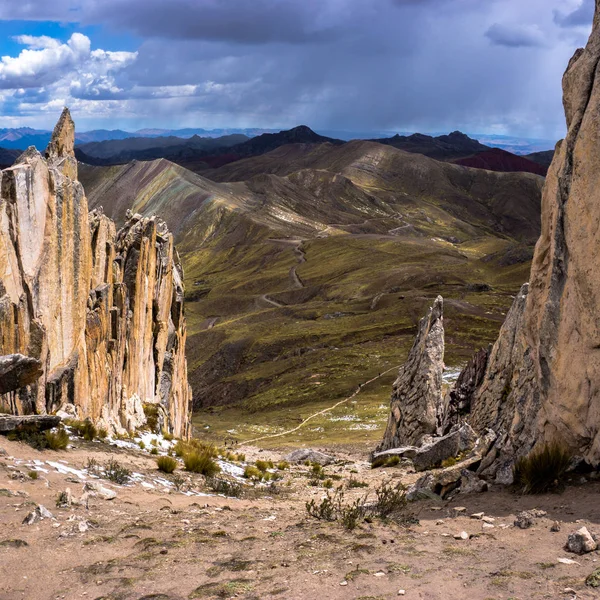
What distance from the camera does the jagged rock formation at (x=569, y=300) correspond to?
521 inches

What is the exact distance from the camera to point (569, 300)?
550 inches

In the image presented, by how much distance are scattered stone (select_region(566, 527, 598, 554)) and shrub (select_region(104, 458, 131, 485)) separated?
37.8 ft

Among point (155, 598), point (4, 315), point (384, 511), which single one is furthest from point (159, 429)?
point (155, 598)

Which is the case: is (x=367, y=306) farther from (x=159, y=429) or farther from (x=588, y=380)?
(x=588, y=380)

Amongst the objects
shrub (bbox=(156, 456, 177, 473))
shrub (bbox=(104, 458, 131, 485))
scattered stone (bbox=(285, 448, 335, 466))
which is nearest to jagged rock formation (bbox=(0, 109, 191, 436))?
shrub (bbox=(104, 458, 131, 485))

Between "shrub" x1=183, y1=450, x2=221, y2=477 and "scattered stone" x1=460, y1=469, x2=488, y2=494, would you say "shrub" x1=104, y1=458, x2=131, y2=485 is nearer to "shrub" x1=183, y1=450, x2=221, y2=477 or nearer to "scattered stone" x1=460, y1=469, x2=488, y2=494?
"shrub" x1=183, y1=450, x2=221, y2=477

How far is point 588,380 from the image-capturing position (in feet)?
43.7

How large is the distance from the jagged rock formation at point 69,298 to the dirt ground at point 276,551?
688 centimetres

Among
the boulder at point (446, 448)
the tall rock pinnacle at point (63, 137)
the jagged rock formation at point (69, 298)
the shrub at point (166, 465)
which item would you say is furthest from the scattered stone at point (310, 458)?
the tall rock pinnacle at point (63, 137)

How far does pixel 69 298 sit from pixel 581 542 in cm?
2171

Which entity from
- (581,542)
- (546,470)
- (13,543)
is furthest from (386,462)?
(13,543)

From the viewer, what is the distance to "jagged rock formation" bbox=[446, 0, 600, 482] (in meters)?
13.2

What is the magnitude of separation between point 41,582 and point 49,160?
1008 inches

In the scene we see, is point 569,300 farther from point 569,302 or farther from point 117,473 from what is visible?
point 117,473
